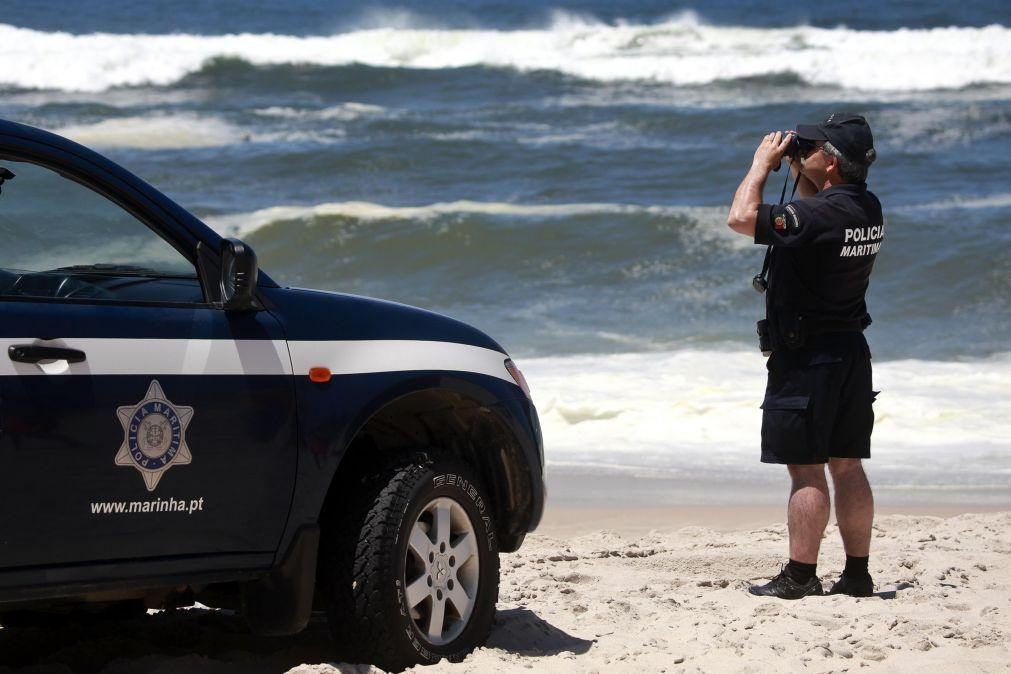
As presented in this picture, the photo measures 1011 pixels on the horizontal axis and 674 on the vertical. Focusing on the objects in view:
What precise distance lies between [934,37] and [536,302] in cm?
2550

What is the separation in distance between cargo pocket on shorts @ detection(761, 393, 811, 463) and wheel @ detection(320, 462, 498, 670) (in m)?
1.28

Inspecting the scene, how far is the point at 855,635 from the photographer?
15.4 feet

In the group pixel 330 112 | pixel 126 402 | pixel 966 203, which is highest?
pixel 330 112

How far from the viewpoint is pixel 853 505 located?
211 inches

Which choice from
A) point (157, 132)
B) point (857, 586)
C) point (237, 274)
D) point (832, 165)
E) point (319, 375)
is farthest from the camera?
point (157, 132)

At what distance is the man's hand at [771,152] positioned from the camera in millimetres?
5117

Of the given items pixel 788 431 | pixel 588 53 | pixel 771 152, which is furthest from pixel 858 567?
pixel 588 53

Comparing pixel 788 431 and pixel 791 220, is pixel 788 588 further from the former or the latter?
pixel 791 220

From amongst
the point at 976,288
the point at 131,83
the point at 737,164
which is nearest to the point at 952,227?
the point at 976,288

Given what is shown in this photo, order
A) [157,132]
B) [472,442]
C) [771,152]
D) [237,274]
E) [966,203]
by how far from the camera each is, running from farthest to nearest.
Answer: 1. [157,132]
2. [966,203]
3. [771,152]
4. [472,442]
5. [237,274]

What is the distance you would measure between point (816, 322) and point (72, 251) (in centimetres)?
246

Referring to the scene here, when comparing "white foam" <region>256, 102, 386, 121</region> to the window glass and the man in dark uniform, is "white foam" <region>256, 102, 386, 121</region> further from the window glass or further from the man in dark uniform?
the window glass

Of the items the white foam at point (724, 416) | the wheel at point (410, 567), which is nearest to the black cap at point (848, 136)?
the wheel at point (410, 567)

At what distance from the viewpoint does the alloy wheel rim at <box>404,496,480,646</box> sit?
415cm
